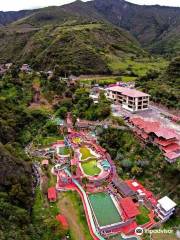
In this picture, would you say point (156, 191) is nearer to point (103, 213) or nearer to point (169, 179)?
point (169, 179)

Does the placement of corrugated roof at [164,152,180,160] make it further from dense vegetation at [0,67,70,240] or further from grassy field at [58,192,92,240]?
dense vegetation at [0,67,70,240]

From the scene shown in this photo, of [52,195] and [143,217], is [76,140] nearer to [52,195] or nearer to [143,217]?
[52,195]

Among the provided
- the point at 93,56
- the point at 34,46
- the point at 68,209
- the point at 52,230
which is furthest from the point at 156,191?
the point at 34,46

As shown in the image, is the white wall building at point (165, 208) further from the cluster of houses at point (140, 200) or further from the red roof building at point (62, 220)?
the red roof building at point (62, 220)

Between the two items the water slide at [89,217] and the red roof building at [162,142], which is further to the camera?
the red roof building at [162,142]

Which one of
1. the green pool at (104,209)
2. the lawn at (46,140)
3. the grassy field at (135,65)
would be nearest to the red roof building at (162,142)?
the green pool at (104,209)

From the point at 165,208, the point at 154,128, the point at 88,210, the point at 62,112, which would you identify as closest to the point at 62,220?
the point at 88,210
